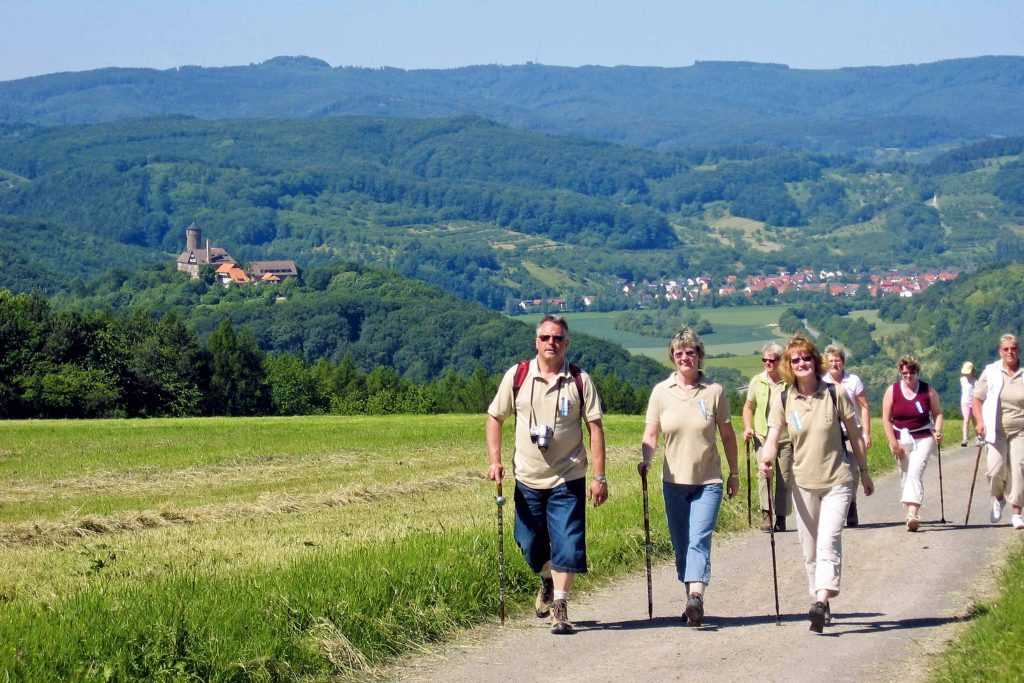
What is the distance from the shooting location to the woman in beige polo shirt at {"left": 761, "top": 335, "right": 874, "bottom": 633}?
10500mm

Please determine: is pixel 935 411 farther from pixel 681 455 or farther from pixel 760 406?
pixel 681 455

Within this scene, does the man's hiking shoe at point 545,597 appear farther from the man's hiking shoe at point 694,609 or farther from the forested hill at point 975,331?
the forested hill at point 975,331

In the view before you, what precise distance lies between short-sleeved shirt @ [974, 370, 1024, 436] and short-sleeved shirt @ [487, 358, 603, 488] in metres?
6.63

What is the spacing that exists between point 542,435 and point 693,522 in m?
Result: 1.36

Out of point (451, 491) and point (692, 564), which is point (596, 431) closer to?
point (692, 564)

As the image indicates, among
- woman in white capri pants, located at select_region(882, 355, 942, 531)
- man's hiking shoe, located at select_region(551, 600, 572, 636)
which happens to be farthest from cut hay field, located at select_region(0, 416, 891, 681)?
woman in white capri pants, located at select_region(882, 355, 942, 531)

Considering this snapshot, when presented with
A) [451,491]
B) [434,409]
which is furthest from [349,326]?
[451,491]

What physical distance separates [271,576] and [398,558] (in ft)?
3.51

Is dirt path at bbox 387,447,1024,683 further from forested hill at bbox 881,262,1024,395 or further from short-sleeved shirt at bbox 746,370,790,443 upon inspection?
forested hill at bbox 881,262,1024,395

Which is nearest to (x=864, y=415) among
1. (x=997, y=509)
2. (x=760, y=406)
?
(x=760, y=406)

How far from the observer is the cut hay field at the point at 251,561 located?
873cm

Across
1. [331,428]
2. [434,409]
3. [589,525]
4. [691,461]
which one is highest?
[691,461]

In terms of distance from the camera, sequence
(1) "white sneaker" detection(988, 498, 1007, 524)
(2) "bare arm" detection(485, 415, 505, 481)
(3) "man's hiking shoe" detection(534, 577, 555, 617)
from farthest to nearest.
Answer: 1. (1) "white sneaker" detection(988, 498, 1007, 524)
2. (3) "man's hiking shoe" detection(534, 577, 555, 617)
3. (2) "bare arm" detection(485, 415, 505, 481)

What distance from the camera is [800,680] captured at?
8.88 m
